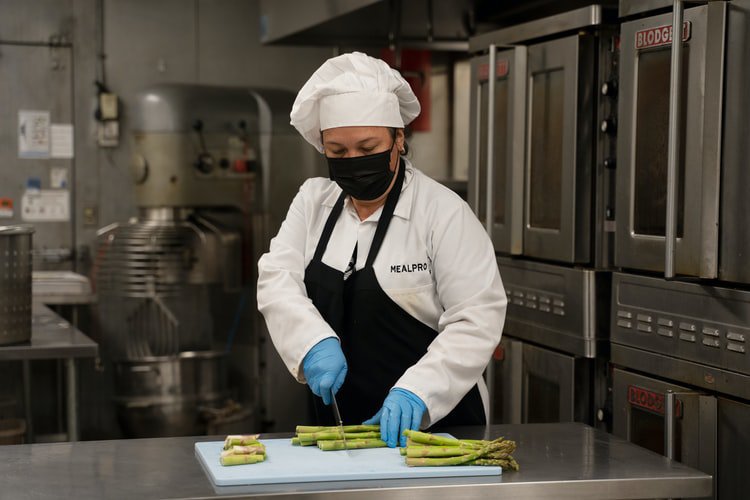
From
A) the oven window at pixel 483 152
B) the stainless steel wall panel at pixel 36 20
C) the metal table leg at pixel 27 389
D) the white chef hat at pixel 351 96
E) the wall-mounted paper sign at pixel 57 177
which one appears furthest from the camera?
the wall-mounted paper sign at pixel 57 177

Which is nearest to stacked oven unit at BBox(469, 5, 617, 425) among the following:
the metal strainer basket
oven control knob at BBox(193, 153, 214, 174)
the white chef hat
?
the white chef hat

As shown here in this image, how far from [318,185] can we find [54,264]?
10.8 ft

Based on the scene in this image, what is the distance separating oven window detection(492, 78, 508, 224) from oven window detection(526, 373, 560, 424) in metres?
0.57

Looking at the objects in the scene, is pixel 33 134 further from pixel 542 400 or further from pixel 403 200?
pixel 403 200

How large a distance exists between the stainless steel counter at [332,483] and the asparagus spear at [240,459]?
0.05 metres

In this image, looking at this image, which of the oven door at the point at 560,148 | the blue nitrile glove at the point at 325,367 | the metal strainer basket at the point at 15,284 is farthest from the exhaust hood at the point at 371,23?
the blue nitrile glove at the point at 325,367

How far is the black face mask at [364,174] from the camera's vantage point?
7.37 feet

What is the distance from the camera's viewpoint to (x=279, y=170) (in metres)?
5.24

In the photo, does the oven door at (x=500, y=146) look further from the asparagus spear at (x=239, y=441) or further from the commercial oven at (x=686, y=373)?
the asparagus spear at (x=239, y=441)

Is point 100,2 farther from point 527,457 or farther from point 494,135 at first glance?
point 527,457

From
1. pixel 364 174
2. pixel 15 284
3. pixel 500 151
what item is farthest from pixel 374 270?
pixel 15 284

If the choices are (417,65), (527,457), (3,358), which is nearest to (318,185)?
(527,457)

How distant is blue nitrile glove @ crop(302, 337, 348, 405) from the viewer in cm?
210

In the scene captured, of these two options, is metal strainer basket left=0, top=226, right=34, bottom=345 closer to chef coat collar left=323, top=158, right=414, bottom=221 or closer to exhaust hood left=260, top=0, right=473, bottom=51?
chef coat collar left=323, top=158, right=414, bottom=221
